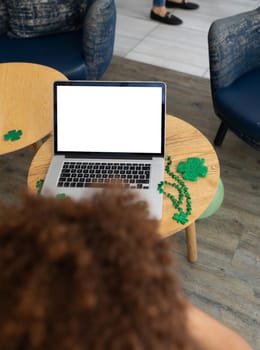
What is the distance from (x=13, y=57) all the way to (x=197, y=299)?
1437mm

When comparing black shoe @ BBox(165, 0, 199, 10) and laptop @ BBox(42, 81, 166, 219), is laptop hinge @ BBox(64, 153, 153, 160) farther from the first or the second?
black shoe @ BBox(165, 0, 199, 10)

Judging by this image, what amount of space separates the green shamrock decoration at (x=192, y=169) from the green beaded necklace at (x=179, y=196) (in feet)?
0.09

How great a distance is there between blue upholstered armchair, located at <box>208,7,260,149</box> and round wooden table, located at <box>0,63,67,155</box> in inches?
26.7

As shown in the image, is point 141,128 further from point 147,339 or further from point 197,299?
point 147,339

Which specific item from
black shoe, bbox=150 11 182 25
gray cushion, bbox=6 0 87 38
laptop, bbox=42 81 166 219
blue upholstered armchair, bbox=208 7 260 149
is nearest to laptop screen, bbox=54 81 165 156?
laptop, bbox=42 81 166 219

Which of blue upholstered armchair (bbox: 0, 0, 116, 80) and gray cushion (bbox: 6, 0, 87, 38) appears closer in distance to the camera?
blue upholstered armchair (bbox: 0, 0, 116, 80)

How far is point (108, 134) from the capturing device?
1224 millimetres

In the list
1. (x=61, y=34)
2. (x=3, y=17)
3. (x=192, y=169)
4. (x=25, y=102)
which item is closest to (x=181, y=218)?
(x=192, y=169)

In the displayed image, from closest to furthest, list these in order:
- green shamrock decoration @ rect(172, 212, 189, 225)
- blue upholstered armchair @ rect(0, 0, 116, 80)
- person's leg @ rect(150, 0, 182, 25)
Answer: green shamrock decoration @ rect(172, 212, 189, 225) → blue upholstered armchair @ rect(0, 0, 116, 80) → person's leg @ rect(150, 0, 182, 25)

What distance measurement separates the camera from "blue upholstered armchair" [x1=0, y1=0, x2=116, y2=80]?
1948mm

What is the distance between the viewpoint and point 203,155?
1.28 meters

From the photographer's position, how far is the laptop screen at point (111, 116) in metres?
1.19

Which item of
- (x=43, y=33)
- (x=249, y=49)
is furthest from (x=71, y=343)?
(x=43, y=33)

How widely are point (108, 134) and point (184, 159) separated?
255 mm
